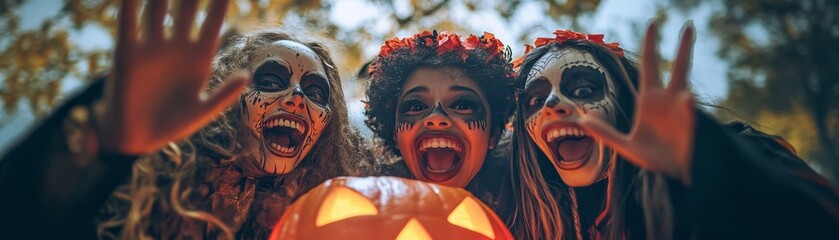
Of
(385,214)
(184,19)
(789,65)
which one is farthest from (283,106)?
(789,65)

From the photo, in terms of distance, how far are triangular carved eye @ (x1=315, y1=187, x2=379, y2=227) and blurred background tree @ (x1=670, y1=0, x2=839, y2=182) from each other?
4816 millimetres

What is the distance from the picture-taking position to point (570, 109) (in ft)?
7.73

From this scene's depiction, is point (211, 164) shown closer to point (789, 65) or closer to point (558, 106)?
point (558, 106)

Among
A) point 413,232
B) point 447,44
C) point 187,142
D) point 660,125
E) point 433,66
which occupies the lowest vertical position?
point 413,232

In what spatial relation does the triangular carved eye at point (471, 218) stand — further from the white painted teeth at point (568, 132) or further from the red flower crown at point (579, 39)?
the red flower crown at point (579, 39)

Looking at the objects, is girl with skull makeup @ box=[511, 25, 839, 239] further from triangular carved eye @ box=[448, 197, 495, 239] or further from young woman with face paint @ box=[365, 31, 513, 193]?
triangular carved eye @ box=[448, 197, 495, 239]

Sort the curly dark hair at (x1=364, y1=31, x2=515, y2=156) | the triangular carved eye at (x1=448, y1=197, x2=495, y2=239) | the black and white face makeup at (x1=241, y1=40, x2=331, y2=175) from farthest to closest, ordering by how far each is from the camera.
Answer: the curly dark hair at (x1=364, y1=31, x2=515, y2=156), the black and white face makeup at (x1=241, y1=40, x2=331, y2=175), the triangular carved eye at (x1=448, y1=197, x2=495, y2=239)

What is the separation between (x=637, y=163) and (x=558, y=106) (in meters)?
0.93

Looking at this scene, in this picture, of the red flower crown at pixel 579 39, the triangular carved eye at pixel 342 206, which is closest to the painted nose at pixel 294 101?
the triangular carved eye at pixel 342 206

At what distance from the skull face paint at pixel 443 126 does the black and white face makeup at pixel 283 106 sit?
0.39 m

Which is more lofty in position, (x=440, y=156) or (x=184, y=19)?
(x=184, y=19)

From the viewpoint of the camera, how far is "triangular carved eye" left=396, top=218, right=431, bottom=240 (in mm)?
1738

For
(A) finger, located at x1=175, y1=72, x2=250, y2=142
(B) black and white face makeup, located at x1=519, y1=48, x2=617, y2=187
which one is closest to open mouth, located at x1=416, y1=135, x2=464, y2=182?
(B) black and white face makeup, located at x1=519, y1=48, x2=617, y2=187

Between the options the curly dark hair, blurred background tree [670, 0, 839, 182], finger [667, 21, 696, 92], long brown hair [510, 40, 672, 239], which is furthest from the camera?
blurred background tree [670, 0, 839, 182]
